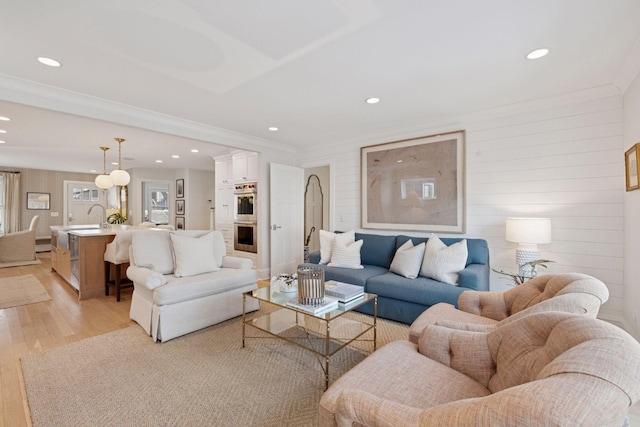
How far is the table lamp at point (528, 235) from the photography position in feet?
9.43

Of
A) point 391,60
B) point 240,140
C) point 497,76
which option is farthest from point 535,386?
point 240,140

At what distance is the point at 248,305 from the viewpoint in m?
3.35

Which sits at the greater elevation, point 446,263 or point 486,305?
point 446,263

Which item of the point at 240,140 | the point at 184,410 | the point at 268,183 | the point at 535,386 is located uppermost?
the point at 240,140

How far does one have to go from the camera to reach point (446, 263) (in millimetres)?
3049

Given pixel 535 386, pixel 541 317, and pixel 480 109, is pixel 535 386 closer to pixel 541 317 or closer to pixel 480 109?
pixel 541 317

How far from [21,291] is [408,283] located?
17.9 feet

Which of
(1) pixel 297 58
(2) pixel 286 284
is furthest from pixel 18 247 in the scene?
(1) pixel 297 58

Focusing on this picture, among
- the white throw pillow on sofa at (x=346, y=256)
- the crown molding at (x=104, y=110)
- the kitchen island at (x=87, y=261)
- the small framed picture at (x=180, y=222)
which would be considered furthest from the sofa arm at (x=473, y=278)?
the small framed picture at (x=180, y=222)

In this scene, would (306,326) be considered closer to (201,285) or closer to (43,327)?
(201,285)

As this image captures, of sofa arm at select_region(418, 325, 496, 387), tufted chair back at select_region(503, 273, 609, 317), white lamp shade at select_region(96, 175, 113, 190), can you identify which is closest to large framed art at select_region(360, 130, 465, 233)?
tufted chair back at select_region(503, 273, 609, 317)

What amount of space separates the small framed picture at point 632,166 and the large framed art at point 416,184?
4.70 ft

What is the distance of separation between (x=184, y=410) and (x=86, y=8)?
8.30 ft

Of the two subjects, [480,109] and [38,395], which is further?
[480,109]
